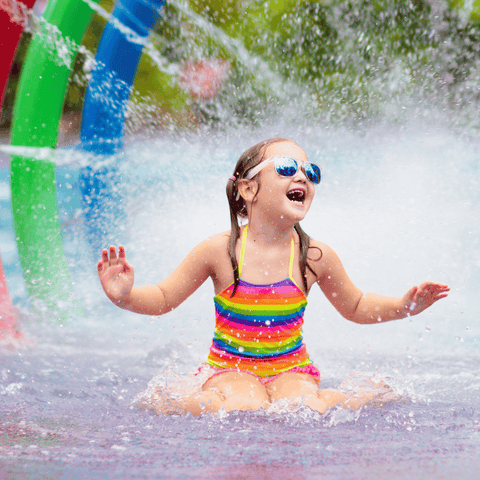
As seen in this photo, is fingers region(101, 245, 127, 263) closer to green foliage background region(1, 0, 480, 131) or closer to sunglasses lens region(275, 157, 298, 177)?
sunglasses lens region(275, 157, 298, 177)

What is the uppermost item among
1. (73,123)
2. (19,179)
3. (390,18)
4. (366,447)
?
(390,18)

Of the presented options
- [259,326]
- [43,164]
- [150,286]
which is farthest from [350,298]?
[43,164]

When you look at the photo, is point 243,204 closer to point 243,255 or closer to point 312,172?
point 243,255

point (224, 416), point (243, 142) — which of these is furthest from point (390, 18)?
point (224, 416)

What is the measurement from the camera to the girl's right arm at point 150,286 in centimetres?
235

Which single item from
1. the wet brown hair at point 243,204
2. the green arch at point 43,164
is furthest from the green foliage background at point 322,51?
the wet brown hair at point 243,204

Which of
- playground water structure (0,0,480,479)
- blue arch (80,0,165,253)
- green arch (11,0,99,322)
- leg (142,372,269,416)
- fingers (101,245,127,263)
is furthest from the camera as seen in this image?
blue arch (80,0,165,253)

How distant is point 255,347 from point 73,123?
3.34 meters

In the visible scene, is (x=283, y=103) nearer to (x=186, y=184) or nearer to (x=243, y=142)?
(x=243, y=142)

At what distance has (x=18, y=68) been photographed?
473 cm

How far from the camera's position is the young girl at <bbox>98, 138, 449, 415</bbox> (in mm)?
2492

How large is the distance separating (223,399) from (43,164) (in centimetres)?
339

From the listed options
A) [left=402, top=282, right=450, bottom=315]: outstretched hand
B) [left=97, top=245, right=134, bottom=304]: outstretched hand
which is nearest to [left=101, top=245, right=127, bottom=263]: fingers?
[left=97, top=245, right=134, bottom=304]: outstretched hand

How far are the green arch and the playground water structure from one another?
11 cm
